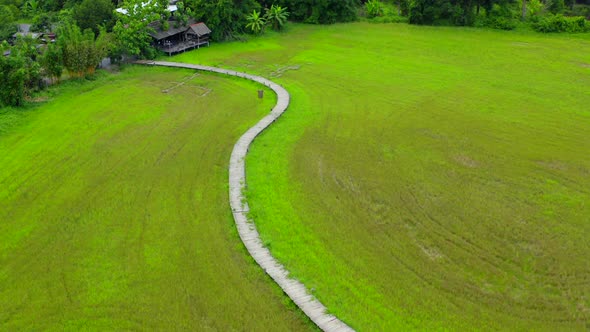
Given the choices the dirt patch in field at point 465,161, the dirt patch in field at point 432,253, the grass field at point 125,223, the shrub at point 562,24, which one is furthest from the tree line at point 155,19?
the dirt patch in field at point 465,161

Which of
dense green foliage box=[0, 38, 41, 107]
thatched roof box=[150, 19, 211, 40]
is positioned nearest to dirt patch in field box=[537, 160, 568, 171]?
dense green foliage box=[0, 38, 41, 107]

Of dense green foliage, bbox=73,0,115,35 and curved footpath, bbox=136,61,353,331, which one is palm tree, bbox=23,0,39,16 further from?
curved footpath, bbox=136,61,353,331

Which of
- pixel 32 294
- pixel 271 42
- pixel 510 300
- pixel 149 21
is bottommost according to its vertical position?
pixel 510 300

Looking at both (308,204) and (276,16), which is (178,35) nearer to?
(276,16)

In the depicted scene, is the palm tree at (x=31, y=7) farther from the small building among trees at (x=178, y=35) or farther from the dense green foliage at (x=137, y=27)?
the small building among trees at (x=178, y=35)

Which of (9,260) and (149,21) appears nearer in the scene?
(9,260)

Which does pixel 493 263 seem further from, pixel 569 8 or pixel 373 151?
pixel 569 8

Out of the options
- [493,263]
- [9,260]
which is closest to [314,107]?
[493,263]
